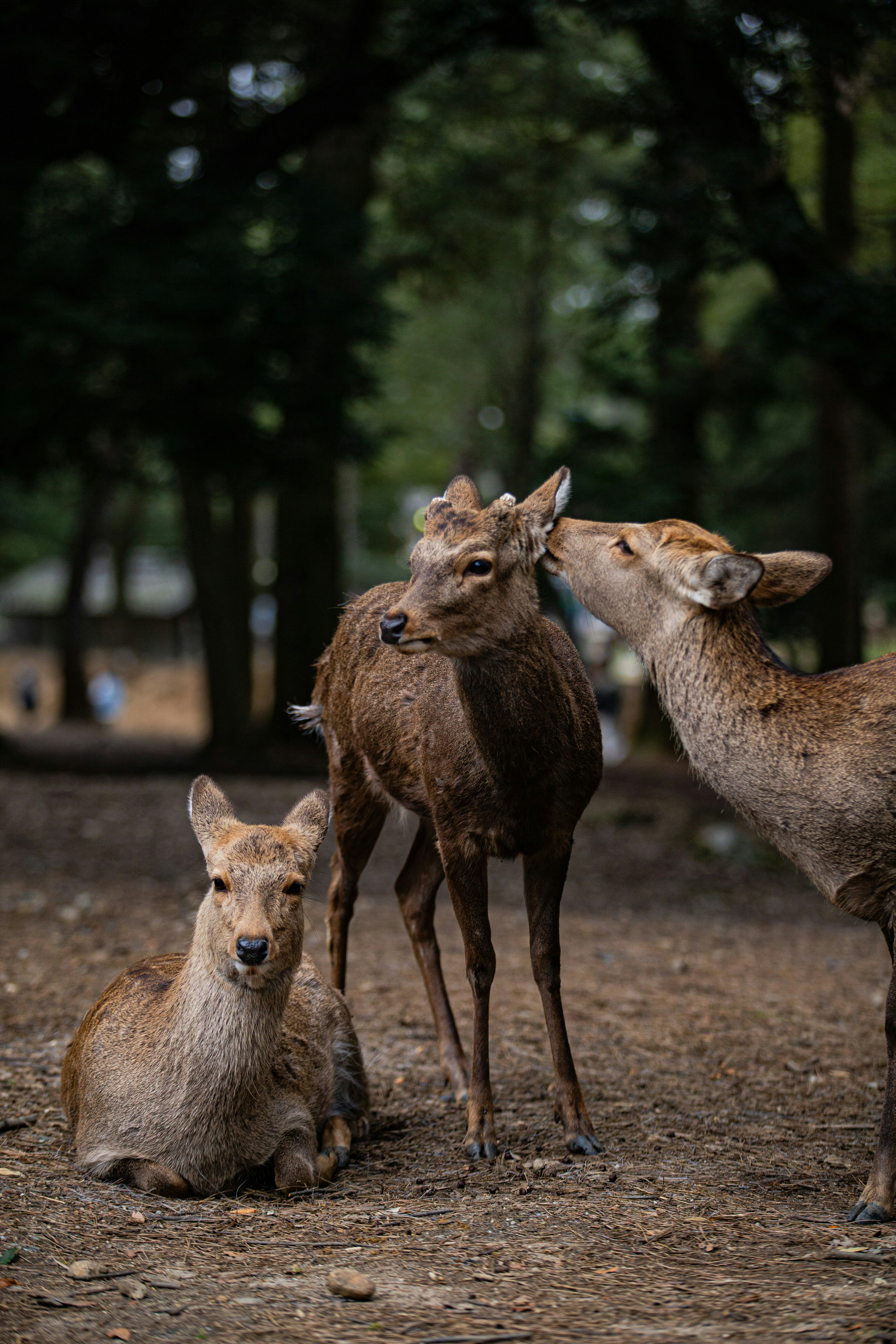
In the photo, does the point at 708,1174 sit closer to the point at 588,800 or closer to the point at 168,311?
the point at 588,800

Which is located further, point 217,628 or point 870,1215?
point 217,628

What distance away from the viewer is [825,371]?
50.2 ft

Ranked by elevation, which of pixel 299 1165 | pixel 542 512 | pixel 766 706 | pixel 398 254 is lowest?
pixel 299 1165

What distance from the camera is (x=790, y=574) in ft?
14.9

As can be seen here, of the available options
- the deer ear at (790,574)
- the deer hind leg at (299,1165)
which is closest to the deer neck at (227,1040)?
the deer hind leg at (299,1165)

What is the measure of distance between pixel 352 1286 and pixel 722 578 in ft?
8.00

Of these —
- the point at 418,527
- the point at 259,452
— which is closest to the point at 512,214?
the point at 259,452

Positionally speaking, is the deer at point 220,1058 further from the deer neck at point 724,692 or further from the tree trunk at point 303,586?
the tree trunk at point 303,586

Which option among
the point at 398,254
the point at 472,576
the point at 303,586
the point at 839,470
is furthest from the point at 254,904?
the point at 398,254

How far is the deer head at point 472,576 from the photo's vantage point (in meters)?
4.38

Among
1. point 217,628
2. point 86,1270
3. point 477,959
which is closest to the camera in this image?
point 86,1270

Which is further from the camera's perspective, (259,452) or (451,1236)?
(259,452)

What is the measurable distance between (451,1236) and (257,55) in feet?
47.3

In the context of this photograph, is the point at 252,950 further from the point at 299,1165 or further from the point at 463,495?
the point at 463,495
